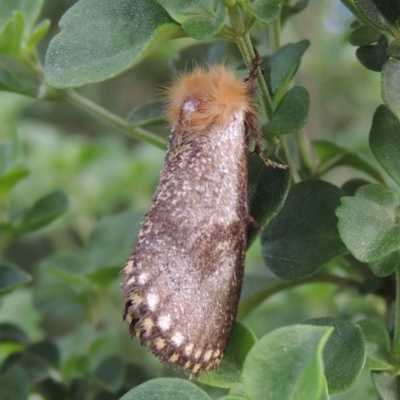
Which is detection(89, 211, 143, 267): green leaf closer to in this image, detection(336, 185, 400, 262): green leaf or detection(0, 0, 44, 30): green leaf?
detection(0, 0, 44, 30): green leaf

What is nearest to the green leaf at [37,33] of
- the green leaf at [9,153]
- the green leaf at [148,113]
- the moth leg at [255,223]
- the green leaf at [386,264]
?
the green leaf at [148,113]

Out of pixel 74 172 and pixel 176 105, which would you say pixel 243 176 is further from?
pixel 74 172

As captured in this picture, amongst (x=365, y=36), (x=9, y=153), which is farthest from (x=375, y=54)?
(x=9, y=153)

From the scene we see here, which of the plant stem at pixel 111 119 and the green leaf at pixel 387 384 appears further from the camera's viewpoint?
the plant stem at pixel 111 119

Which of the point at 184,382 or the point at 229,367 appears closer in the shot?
the point at 184,382

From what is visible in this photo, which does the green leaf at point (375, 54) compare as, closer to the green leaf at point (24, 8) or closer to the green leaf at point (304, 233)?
the green leaf at point (304, 233)

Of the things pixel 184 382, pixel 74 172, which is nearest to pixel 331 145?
pixel 184 382

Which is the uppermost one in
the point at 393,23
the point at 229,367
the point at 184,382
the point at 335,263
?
the point at 393,23
